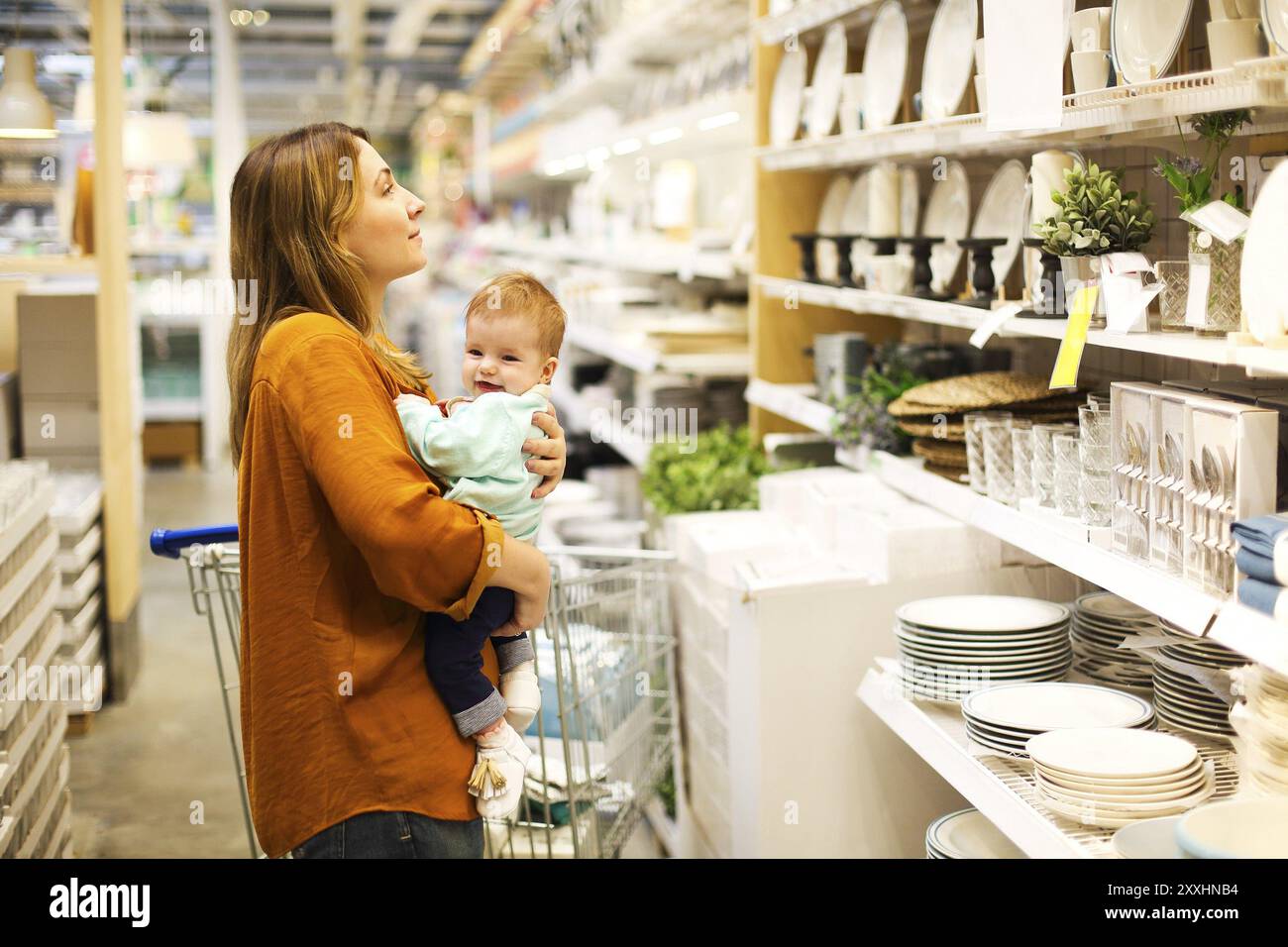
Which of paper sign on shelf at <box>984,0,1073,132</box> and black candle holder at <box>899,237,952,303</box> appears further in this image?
black candle holder at <box>899,237,952,303</box>

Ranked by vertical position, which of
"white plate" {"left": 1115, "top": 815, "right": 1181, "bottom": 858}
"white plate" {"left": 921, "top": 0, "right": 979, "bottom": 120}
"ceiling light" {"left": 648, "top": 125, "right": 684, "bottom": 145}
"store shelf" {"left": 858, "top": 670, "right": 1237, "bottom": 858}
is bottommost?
"store shelf" {"left": 858, "top": 670, "right": 1237, "bottom": 858}

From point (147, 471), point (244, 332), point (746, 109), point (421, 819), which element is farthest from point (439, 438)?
point (147, 471)

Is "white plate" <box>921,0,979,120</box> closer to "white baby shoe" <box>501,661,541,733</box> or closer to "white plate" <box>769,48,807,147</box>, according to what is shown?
"white plate" <box>769,48,807,147</box>

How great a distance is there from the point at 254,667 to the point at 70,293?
12.3 ft

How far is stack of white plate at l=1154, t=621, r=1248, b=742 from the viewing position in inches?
89.0

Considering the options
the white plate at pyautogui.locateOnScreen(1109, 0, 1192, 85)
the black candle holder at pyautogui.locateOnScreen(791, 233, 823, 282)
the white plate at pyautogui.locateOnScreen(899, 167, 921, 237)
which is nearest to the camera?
the white plate at pyautogui.locateOnScreen(1109, 0, 1192, 85)

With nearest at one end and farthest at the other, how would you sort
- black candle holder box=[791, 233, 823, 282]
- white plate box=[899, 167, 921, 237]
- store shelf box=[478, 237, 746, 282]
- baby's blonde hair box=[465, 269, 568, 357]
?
baby's blonde hair box=[465, 269, 568, 357] → white plate box=[899, 167, 921, 237] → black candle holder box=[791, 233, 823, 282] → store shelf box=[478, 237, 746, 282]

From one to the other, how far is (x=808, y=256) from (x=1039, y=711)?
2031 mm

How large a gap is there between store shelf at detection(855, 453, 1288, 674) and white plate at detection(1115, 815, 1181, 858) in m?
0.27

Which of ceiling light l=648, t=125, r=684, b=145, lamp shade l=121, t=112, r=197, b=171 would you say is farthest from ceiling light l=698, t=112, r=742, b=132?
lamp shade l=121, t=112, r=197, b=171

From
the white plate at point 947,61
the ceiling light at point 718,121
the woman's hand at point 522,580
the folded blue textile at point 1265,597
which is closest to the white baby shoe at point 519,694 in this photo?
the woman's hand at point 522,580

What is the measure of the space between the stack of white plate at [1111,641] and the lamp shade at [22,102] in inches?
154

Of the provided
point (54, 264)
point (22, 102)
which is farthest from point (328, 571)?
point (22, 102)
